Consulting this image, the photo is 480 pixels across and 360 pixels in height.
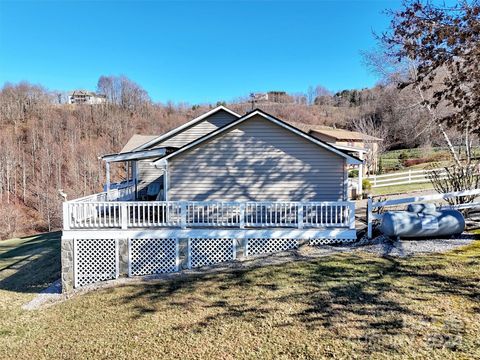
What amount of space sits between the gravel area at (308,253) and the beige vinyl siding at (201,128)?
789 centimetres

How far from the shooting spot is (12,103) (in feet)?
190

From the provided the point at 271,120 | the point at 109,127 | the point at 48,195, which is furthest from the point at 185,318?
the point at 109,127

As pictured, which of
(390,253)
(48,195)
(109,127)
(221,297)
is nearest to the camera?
(221,297)

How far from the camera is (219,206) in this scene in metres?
11.2

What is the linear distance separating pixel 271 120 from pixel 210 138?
2225 mm

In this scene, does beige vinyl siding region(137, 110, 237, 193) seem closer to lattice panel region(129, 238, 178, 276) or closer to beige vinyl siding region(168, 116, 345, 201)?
beige vinyl siding region(168, 116, 345, 201)

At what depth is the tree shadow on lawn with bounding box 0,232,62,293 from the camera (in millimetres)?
11047

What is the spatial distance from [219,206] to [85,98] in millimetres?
79529

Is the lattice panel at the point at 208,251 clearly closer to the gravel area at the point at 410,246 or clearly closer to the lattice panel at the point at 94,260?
the lattice panel at the point at 94,260

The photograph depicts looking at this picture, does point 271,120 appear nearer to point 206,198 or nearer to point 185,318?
point 206,198

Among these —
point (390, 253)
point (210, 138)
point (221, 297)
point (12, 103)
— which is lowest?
point (221, 297)

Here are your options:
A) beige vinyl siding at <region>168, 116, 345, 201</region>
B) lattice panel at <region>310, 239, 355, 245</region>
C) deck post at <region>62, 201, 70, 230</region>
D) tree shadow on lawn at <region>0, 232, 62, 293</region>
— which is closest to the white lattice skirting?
lattice panel at <region>310, 239, 355, 245</region>

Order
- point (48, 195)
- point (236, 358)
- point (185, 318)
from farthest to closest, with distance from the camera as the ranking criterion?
point (48, 195) < point (185, 318) < point (236, 358)

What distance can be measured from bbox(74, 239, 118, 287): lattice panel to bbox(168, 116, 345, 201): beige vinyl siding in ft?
9.18
